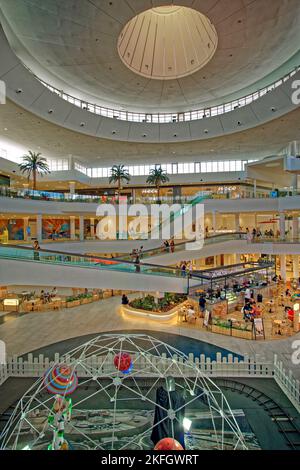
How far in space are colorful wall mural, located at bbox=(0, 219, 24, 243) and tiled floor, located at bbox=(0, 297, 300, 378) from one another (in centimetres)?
1646

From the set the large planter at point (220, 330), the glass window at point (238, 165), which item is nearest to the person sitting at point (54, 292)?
the large planter at point (220, 330)

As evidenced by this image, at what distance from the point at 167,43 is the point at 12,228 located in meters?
26.2

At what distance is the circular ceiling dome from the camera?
23.0 meters

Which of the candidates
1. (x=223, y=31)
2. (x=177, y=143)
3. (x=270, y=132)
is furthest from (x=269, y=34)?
(x=177, y=143)

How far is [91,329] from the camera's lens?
14859 mm

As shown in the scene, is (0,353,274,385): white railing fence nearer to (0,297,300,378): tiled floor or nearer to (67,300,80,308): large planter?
(0,297,300,378): tiled floor

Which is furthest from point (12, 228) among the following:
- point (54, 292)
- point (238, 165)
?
point (238, 165)

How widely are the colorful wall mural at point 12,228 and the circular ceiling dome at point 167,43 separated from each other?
21.4m

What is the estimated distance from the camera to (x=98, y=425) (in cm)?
746

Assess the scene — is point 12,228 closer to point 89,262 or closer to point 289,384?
point 89,262

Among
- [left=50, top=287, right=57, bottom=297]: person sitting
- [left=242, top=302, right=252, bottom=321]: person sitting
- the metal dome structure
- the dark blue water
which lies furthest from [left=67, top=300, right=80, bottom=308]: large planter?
[left=242, top=302, right=252, bottom=321]: person sitting

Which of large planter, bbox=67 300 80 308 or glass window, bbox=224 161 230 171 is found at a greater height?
glass window, bbox=224 161 230 171

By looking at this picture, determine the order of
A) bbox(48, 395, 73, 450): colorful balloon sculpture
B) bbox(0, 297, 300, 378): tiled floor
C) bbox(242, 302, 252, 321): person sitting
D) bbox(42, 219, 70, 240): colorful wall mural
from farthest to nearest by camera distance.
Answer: bbox(42, 219, 70, 240): colorful wall mural → bbox(242, 302, 252, 321): person sitting → bbox(0, 297, 300, 378): tiled floor → bbox(48, 395, 73, 450): colorful balloon sculpture

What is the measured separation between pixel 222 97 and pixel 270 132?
24.3ft
